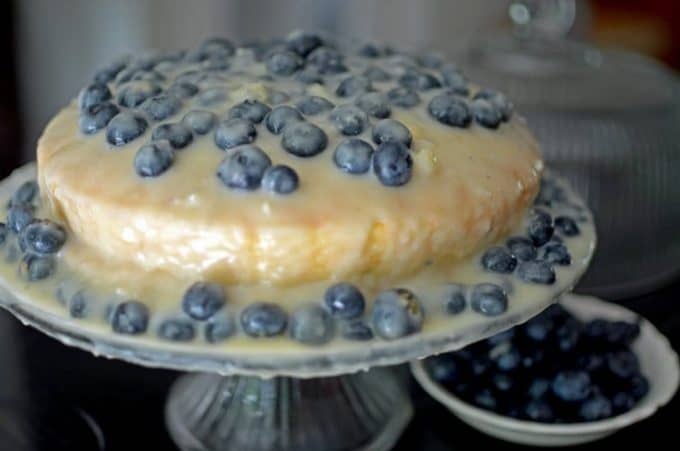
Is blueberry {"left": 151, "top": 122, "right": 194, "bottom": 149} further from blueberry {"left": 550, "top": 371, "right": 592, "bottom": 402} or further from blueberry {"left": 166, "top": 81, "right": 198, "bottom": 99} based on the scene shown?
blueberry {"left": 550, "top": 371, "right": 592, "bottom": 402}

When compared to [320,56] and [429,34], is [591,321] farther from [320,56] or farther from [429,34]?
[429,34]

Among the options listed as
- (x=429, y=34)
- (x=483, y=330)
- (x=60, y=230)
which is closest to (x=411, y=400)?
(x=483, y=330)

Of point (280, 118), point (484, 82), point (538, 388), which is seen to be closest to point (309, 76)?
point (280, 118)

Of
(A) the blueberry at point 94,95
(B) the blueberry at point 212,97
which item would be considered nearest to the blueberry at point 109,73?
(A) the blueberry at point 94,95

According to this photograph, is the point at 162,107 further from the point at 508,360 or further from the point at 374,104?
the point at 508,360

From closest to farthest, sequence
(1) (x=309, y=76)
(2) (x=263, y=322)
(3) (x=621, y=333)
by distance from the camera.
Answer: (2) (x=263, y=322), (1) (x=309, y=76), (3) (x=621, y=333)
